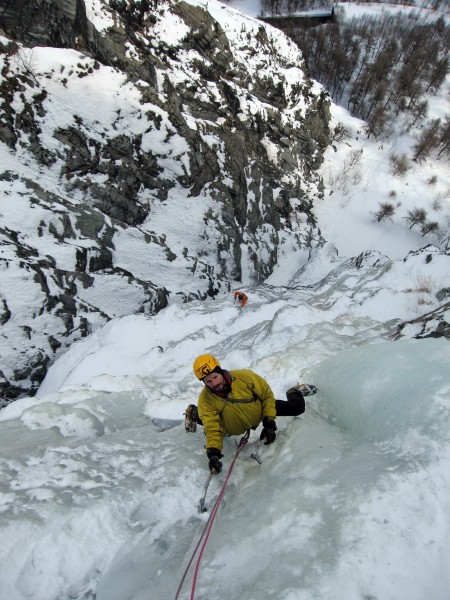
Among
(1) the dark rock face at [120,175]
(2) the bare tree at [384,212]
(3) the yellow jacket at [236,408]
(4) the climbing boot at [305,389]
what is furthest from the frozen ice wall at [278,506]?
(2) the bare tree at [384,212]

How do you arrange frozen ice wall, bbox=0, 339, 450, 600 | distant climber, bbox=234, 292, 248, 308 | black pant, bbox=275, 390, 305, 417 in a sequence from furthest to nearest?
1. distant climber, bbox=234, 292, 248, 308
2. black pant, bbox=275, 390, 305, 417
3. frozen ice wall, bbox=0, 339, 450, 600

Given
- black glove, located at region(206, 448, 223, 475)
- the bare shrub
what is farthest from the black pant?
the bare shrub

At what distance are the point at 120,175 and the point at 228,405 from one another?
16.7 metres

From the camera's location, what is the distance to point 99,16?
1903 cm

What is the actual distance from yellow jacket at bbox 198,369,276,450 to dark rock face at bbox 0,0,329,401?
10.3m

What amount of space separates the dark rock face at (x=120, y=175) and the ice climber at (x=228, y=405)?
405 inches

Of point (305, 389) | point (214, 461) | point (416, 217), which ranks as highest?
point (416, 217)

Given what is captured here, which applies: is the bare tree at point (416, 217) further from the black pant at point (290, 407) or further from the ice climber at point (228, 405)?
the ice climber at point (228, 405)

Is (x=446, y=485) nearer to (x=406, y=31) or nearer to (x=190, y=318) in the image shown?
(x=190, y=318)

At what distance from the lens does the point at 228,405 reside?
397 cm

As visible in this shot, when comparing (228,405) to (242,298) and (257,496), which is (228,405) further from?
(242,298)

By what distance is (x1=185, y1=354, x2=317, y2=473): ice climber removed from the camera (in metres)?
3.77

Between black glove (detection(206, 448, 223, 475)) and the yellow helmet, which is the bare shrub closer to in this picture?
the yellow helmet

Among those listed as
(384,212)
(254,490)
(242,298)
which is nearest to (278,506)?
(254,490)
